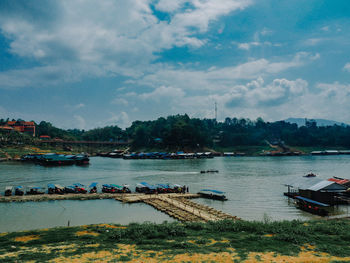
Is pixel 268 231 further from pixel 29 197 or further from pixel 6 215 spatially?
pixel 29 197

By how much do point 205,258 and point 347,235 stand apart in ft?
39.1

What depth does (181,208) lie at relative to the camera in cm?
3675

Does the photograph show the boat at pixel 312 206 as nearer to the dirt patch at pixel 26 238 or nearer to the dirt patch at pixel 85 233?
the dirt patch at pixel 85 233

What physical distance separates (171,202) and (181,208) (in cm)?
421

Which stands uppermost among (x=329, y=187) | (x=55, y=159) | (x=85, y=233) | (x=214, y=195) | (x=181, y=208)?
(x=55, y=159)

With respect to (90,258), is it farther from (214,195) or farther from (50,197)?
(50,197)

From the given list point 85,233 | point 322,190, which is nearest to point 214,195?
point 322,190

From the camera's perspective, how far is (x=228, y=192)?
52.2 metres

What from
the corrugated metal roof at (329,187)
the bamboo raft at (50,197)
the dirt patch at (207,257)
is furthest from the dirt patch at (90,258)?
the corrugated metal roof at (329,187)

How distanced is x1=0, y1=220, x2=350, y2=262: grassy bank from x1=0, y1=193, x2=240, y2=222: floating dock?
9318mm

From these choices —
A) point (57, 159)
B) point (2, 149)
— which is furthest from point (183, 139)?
point (2, 149)

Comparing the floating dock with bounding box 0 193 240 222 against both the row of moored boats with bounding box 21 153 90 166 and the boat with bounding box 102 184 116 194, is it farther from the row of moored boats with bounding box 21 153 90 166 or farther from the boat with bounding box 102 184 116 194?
the row of moored boats with bounding box 21 153 90 166

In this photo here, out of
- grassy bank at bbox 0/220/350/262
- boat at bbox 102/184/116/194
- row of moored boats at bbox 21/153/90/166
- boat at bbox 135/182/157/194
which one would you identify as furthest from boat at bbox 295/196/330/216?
row of moored boats at bbox 21/153/90/166

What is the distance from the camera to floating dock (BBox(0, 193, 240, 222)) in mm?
32781
